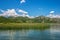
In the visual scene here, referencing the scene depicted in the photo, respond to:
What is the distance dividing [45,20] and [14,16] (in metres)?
21.1

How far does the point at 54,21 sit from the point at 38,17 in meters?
9.60

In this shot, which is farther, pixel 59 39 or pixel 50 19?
pixel 50 19

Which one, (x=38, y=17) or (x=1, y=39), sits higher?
(x=38, y=17)

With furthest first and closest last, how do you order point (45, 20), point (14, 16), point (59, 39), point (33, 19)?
point (14, 16), point (33, 19), point (45, 20), point (59, 39)

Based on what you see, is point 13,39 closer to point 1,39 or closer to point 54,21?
point 1,39

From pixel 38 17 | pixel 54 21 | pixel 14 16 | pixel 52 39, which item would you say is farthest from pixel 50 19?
pixel 52 39

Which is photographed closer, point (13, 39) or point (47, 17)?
point (13, 39)

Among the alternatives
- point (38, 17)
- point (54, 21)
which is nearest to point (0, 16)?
point (38, 17)

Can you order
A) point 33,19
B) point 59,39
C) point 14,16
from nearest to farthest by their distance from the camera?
1. point 59,39
2. point 33,19
3. point 14,16

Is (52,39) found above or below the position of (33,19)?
below

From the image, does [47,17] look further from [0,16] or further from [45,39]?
[45,39]

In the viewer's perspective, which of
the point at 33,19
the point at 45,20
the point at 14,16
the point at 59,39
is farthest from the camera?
the point at 14,16

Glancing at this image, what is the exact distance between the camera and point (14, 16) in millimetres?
93500

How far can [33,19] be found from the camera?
85750 millimetres
